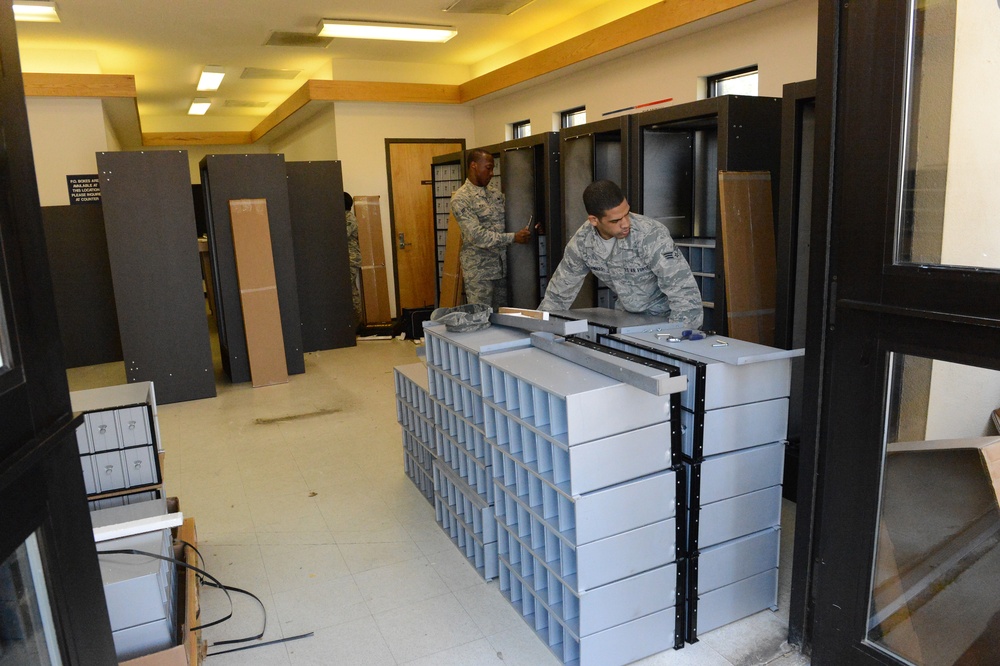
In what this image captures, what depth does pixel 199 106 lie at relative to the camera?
12.6 meters

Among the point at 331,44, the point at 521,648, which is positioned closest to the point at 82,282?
the point at 331,44

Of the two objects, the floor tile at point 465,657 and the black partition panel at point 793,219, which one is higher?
the black partition panel at point 793,219

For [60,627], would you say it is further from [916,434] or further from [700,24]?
[700,24]

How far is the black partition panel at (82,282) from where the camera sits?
22.5 ft

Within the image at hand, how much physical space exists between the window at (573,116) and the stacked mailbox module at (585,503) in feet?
17.3

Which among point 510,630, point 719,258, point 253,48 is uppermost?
point 253,48

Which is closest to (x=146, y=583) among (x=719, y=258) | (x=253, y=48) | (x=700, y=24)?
(x=719, y=258)

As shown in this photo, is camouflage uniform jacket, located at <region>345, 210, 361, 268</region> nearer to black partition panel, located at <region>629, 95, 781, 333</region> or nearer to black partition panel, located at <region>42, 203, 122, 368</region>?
black partition panel, located at <region>42, 203, 122, 368</region>

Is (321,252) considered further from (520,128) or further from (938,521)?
(938,521)

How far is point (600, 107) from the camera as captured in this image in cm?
682

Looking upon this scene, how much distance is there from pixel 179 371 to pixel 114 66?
5298mm

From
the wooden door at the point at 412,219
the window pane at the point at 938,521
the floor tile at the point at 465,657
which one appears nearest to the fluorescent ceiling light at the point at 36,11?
the wooden door at the point at 412,219

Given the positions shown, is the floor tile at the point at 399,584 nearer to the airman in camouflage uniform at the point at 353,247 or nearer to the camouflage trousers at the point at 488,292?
the camouflage trousers at the point at 488,292

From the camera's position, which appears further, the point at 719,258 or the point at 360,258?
the point at 360,258
